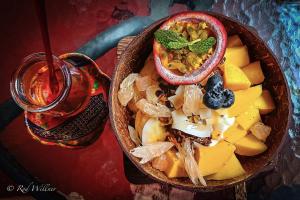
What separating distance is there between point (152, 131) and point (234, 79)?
0.98 ft

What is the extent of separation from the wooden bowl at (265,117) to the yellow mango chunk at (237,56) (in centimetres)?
4

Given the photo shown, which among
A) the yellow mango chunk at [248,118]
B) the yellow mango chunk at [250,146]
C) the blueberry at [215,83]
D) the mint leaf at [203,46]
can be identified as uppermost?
the mint leaf at [203,46]

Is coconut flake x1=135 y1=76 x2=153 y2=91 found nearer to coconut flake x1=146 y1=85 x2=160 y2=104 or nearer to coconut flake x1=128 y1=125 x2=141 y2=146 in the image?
coconut flake x1=146 y1=85 x2=160 y2=104

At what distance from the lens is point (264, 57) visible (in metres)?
1.23

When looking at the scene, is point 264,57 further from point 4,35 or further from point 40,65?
point 4,35

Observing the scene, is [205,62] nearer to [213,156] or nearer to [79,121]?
[213,156]

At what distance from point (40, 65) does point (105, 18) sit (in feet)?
1.45

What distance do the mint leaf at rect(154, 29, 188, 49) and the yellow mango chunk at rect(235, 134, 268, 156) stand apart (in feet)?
1.21

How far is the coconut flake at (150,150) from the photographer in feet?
3.88

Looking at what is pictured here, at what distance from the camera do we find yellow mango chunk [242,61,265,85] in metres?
1.24

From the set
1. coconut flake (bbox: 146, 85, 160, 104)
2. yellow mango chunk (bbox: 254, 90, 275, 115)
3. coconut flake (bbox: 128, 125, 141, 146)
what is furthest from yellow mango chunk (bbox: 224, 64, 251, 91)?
coconut flake (bbox: 128, 125, 141, 146)

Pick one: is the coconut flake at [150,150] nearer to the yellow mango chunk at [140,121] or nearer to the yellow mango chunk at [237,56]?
the yellow mango chunk at [140,121]

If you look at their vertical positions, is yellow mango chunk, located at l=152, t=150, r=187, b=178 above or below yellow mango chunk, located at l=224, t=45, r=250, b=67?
below

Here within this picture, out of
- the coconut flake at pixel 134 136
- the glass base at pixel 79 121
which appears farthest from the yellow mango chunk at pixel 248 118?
the glass base at pixel 79 121
